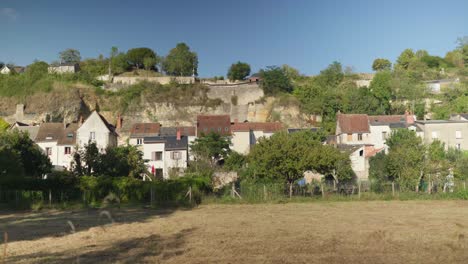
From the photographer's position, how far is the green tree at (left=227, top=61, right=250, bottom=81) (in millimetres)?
73812

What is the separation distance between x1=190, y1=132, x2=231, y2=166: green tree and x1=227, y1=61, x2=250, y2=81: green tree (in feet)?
93.8

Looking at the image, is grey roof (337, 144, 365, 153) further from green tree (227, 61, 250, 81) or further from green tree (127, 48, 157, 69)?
green tree (127, 48, 157, 69)

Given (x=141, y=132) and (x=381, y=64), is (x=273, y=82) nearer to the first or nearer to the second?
(x=141, y=132)

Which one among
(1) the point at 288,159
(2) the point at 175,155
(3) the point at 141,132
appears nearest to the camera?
(1) the point at 288,159

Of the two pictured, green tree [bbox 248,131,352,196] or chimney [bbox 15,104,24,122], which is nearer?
green tree [bbox 248,131,352,196]

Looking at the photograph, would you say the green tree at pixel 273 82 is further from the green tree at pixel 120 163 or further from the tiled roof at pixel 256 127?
the green tree at pixel 120 163

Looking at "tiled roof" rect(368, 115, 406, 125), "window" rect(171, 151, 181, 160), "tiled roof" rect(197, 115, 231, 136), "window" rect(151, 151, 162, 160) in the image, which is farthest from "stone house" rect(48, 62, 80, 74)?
"tiled roof" rect(368, 115, 406, 125)

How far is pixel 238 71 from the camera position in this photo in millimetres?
73938

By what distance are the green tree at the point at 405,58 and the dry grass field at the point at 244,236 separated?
218ft

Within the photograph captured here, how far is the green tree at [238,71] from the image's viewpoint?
242ft

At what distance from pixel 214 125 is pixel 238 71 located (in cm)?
2397

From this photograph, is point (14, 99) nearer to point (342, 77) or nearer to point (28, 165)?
point (28, 165)

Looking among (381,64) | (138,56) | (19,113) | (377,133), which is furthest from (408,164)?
(381,64)

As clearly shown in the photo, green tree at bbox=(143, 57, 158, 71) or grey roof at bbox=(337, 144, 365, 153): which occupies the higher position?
green tree at bbox=(143, 57, 158, 71)
